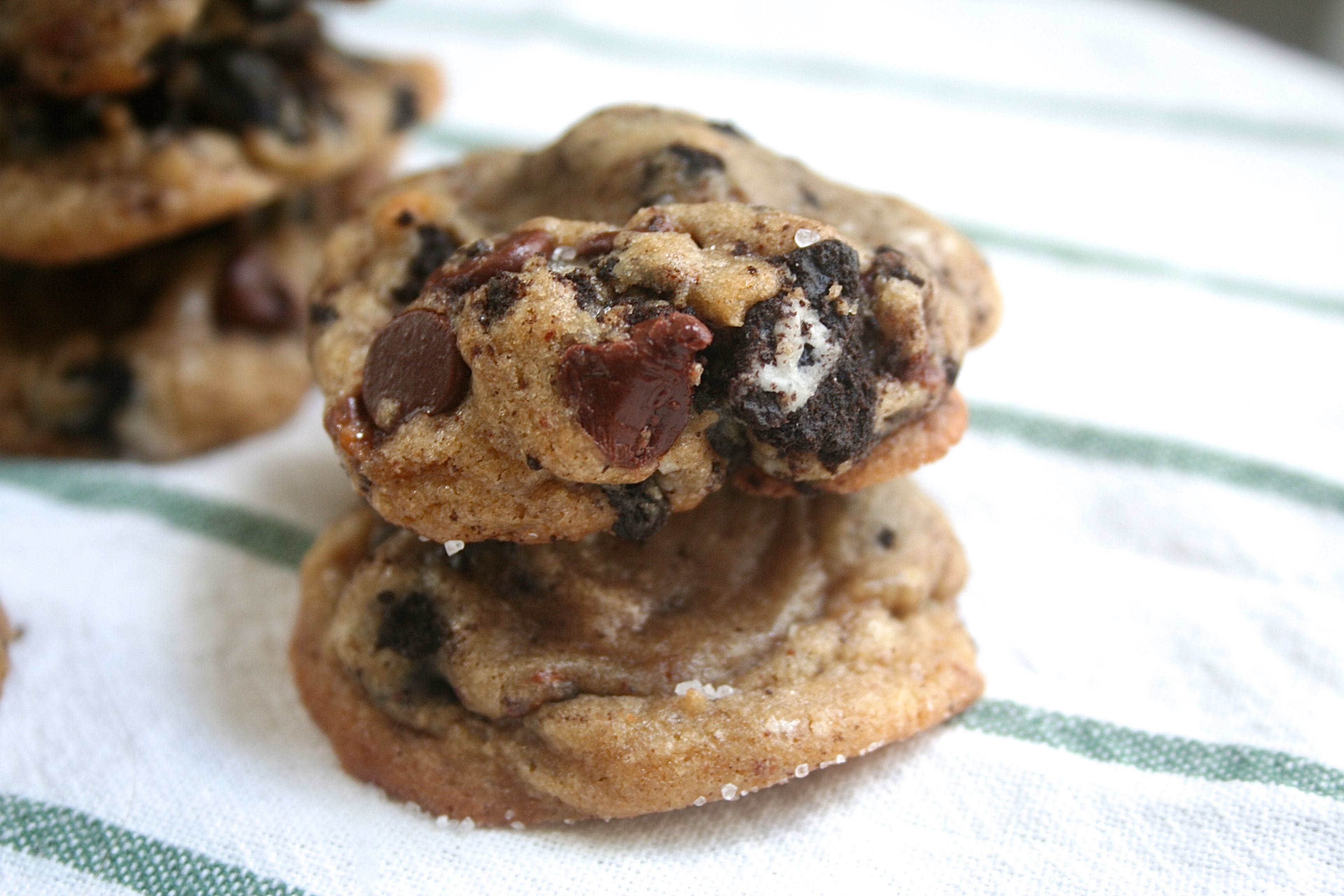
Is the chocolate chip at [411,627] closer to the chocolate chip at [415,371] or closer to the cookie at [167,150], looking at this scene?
the chocolate chip at [415,371]

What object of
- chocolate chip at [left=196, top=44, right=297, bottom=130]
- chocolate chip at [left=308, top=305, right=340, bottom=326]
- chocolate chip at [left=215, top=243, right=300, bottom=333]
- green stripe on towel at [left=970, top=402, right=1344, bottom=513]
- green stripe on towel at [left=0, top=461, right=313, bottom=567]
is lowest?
green stripe on towel at [left=0, top=461, right=313, bottom=567]

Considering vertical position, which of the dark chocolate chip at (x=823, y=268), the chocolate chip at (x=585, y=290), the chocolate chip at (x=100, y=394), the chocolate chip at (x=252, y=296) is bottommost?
the chocolate chip at (x=100, y=394)

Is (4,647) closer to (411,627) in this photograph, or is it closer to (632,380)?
(411,627)

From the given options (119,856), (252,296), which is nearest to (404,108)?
(252,296)

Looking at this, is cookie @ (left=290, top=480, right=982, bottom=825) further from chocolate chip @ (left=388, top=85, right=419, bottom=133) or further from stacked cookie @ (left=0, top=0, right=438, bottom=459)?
chocolate chip @ (left=388, top=85, right=419, bottom=133)

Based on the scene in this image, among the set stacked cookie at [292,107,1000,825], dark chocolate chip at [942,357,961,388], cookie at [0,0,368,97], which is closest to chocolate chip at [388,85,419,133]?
cookie at [0,0,368,97]

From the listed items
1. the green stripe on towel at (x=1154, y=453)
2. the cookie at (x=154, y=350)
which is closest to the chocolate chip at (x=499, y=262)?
the cookie at (x=154, y=350)
